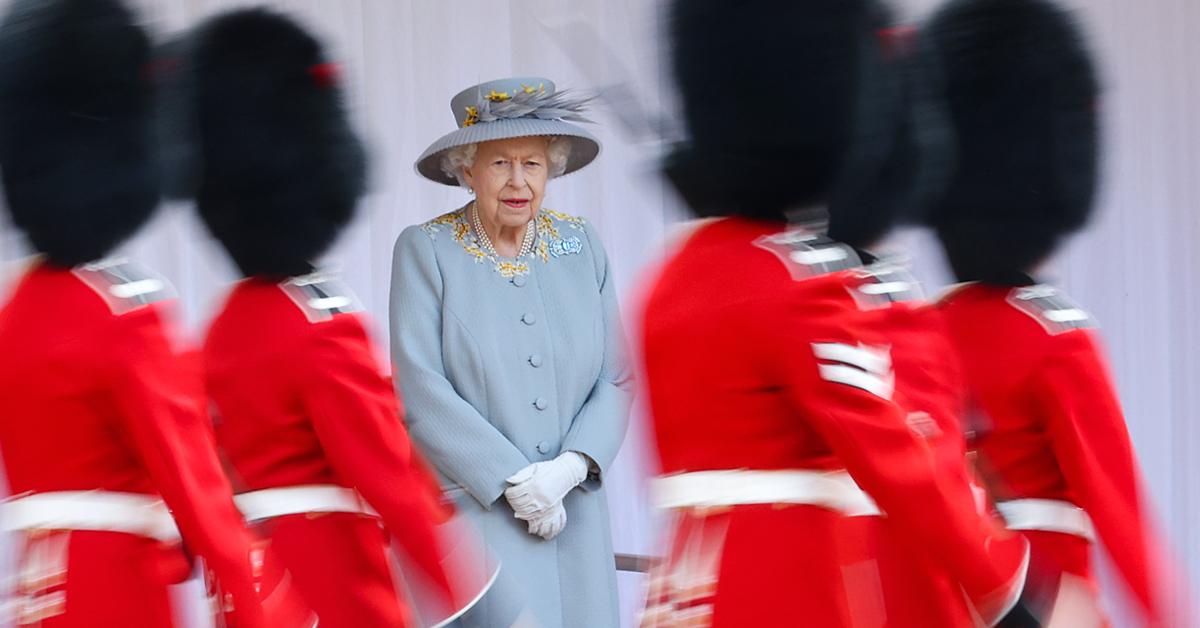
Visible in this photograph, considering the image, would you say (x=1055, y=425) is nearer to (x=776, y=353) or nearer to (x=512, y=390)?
(x=776, y=353)

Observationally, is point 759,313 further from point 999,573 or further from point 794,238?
point 999,573

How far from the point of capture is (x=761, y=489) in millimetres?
1880

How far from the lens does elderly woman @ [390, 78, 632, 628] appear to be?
131 inches

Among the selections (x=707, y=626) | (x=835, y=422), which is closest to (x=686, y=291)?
(x=835, y=422)

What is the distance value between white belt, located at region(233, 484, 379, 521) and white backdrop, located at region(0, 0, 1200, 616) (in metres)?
1.46

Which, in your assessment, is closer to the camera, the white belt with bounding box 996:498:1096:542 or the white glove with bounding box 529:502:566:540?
the white belt with bounding box 996:498:1096:542

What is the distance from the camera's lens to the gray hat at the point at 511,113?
343 centimetres

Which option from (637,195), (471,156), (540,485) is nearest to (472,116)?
(471,156)

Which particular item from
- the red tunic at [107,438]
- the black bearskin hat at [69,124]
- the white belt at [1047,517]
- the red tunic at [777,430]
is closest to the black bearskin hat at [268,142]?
the black bearskin hat at [69,124]

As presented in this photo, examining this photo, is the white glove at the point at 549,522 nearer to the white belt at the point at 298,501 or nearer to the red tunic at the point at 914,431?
the white belt at the point at 298,501

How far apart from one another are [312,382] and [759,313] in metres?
0.92

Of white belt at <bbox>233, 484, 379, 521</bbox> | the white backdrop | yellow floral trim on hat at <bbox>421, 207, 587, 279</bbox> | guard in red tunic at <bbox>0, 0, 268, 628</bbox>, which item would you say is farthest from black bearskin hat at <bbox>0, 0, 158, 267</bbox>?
the white backdrop

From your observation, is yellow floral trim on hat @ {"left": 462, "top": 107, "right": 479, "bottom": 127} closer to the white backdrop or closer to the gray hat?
the gray hat

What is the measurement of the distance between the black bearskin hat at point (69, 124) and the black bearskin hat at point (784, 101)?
898 millimetres
